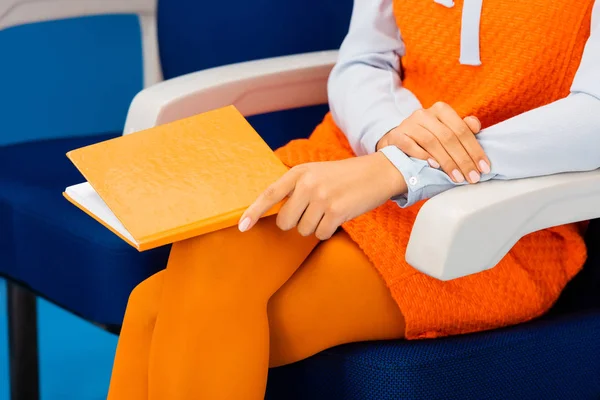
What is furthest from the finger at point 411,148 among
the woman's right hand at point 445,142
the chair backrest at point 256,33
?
the chair backrest at point 256,33

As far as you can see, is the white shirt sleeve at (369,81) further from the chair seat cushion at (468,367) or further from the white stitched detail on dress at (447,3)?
the chair seat cushion at (468,367)

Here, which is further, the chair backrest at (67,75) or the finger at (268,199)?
the chair backrest at (67,75)

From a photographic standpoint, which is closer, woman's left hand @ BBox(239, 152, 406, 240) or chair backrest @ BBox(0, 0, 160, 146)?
woman's left hand @ BBox(239, 152, 406, 240)

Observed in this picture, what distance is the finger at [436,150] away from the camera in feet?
2.97

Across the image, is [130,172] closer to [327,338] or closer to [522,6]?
[327,338]

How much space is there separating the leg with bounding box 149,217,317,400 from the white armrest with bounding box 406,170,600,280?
5.6 inches

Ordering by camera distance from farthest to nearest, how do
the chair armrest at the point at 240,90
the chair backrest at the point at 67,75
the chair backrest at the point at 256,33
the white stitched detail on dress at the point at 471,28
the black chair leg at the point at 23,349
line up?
the chair backrest at the point at 67,75
the chair backrest at the point at 256,33
the black chair leg at the point at 23,349
the chair armrest at the point at 240,90
the white stitched detail on dress at the point at 471,28

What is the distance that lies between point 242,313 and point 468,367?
0.73 feet

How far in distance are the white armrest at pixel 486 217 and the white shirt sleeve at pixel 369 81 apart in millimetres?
219

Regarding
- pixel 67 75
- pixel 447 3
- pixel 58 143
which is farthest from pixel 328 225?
pixel 67 75

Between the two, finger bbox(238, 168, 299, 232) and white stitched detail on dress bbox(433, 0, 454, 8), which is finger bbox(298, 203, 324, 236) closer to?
finger bbox(238, 168, 299, 232)

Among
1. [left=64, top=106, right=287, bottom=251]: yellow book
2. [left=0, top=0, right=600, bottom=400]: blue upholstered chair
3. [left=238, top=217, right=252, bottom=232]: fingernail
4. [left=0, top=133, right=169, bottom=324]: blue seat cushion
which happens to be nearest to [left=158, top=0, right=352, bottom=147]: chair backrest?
[left=0, top=0, right=600, bottom=400]: blue upholstered chair

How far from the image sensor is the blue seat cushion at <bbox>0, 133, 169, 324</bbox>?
112 centimetres

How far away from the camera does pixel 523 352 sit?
947 mm
